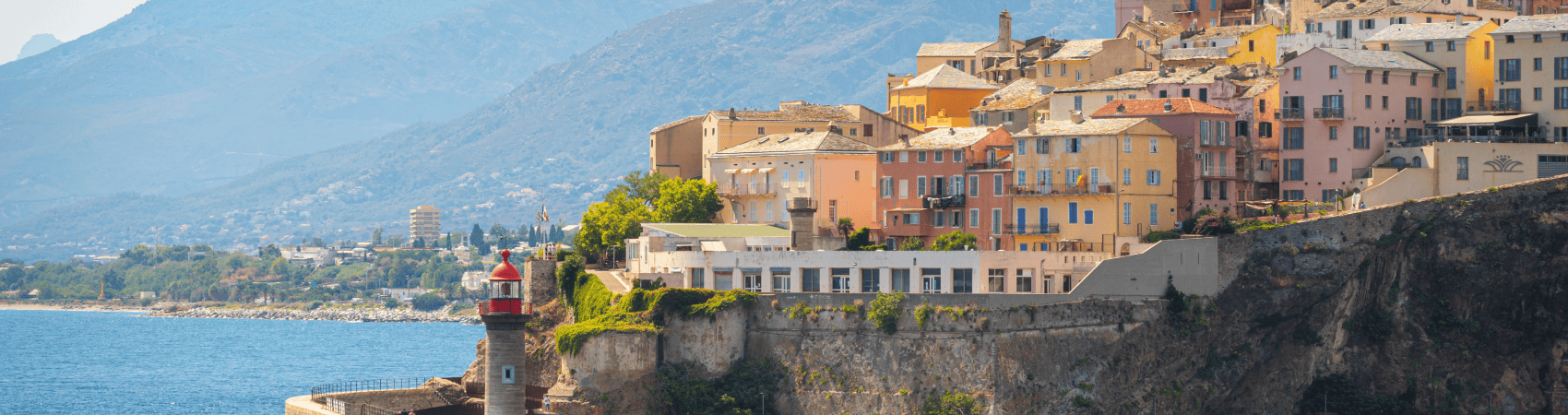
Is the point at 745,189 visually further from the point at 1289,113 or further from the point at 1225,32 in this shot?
the point at 1225,32

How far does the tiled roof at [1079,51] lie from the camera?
9612 centimetres

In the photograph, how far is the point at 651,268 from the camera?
70.7 meters

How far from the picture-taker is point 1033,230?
7019 cm

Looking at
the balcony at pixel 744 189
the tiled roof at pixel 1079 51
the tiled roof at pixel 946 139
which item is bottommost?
the balcony at pixel 744 189

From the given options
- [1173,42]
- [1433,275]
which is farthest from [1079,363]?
[1173,42]

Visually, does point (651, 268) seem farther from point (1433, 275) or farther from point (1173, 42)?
point (1173, 42)

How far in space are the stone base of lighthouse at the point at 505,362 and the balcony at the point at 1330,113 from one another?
113 feet

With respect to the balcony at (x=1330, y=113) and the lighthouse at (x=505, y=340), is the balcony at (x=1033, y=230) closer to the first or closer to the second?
the balcony at (x=1330, y=113)

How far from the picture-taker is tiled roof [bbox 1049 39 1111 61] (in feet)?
315

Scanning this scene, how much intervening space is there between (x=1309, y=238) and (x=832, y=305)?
17.2 metres

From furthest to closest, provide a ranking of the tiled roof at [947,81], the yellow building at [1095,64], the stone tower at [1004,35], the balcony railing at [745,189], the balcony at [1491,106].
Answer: the stone tower at [1004,35], the tiled roof at [947,81], the yellow building at [1095,64], the balcony railing at [745,189], the balcony at [1491,106]

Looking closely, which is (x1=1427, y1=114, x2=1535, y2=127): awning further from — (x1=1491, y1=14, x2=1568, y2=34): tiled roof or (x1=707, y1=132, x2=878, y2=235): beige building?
(x1=707, y1=132, x2=878, y2=235): beige building

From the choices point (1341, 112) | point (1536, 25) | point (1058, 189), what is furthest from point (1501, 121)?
point (1058, 189)

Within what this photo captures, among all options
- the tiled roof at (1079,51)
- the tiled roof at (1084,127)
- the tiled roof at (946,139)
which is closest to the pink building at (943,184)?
the tiled roof at (946,139)
